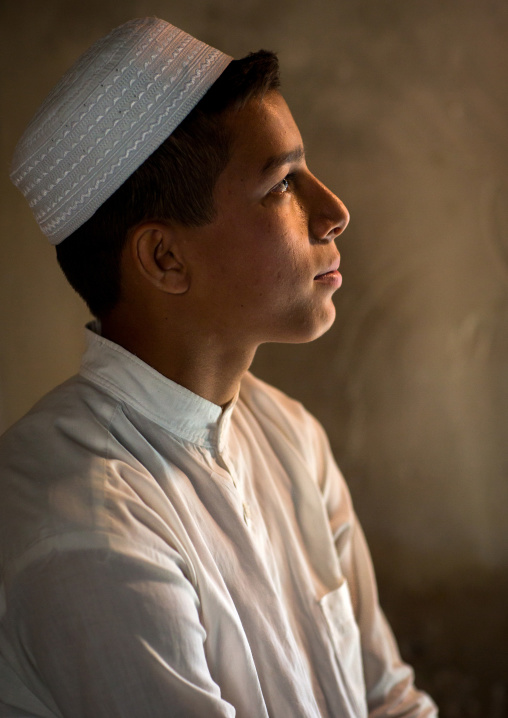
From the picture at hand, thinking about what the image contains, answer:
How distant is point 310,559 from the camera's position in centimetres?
120

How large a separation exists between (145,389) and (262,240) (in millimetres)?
276

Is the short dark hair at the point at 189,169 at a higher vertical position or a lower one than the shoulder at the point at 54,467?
higher

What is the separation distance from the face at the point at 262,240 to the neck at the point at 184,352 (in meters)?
0.03

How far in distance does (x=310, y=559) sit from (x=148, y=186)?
2.21 ft

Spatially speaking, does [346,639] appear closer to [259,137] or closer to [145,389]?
[145,389]

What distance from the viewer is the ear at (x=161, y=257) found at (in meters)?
1.02

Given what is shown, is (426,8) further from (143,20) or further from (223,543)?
(223,543)

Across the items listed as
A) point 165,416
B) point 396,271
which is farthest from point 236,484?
point 396,271

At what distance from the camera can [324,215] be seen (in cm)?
105

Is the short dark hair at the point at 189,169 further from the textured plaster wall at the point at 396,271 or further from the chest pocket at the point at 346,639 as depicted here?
the chest pocket at the point at 346,639

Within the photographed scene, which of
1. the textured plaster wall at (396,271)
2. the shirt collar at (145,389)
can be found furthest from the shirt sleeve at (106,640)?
the textured plaster wall at (396,271)

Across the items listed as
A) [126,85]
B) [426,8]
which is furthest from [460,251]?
[126,85]

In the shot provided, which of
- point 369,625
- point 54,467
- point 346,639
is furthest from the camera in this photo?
point 369,625

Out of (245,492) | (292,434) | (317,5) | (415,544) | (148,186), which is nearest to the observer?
(148,186)
